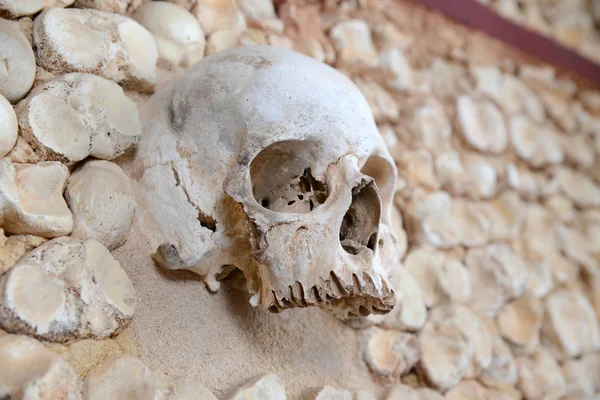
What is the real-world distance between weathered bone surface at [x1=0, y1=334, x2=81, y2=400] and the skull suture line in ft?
0.81

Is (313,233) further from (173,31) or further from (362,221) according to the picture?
(173,31)

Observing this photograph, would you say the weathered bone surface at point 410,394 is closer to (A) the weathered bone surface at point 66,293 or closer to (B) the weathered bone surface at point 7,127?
(A) the weathered bone surface at point 66,293

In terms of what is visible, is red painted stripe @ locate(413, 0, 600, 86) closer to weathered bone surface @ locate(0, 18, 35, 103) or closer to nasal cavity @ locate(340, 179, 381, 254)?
nasal cavity @ locate(340, 179, 381, 254)

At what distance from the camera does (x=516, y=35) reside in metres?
1.91

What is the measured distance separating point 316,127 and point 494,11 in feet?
3.93

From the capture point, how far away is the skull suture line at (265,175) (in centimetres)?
85

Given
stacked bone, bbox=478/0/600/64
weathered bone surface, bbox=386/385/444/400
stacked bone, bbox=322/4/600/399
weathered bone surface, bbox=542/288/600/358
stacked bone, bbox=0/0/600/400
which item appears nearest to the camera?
stacked bone, bbox=0/0/600/400

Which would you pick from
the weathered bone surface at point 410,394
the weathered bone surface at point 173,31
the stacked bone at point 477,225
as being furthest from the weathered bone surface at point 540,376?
the weathered bone surface at point 173,31

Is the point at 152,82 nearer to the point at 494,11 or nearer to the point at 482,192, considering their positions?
the point at 482,192

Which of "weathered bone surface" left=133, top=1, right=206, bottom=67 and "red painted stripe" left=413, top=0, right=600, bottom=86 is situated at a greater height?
Answer: "weathered bone surface" left=133, top=1, right=206, bottom=67

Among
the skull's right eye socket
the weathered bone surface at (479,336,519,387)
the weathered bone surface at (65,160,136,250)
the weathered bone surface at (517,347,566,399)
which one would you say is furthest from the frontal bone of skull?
the weathered bone surface at (517,347,566,399)

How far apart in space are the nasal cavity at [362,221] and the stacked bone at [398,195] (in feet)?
0.87

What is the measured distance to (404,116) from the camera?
1.57 m

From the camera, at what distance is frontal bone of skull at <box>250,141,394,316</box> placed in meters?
0.83
